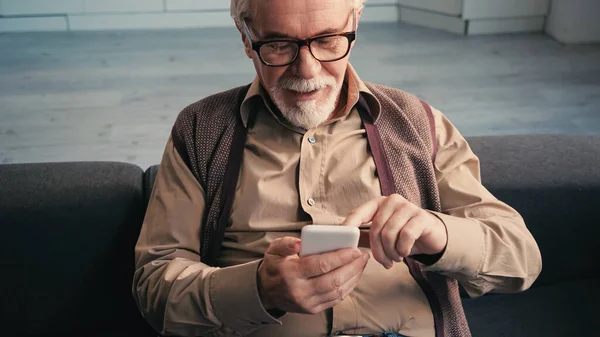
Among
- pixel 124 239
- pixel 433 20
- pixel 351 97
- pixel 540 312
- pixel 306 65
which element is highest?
pixel 306 65

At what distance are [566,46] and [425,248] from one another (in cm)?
415

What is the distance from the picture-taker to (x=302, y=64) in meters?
1.32

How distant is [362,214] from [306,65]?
0.33m

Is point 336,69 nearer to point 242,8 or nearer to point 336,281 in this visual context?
point 242,8

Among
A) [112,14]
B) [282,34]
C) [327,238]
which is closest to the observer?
[327,238]

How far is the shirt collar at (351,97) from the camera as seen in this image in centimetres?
147

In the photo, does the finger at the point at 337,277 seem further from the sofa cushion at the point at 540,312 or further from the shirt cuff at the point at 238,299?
the sofa cushion at the point at 540,312

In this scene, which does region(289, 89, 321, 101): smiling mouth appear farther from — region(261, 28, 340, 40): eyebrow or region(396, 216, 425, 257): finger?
region(396, 216, 425, 257): finger

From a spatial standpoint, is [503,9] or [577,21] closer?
[577,21]

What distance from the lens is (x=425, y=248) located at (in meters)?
1.22

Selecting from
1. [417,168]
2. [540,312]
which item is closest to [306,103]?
[417,168]

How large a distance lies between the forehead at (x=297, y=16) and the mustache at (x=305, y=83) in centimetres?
8

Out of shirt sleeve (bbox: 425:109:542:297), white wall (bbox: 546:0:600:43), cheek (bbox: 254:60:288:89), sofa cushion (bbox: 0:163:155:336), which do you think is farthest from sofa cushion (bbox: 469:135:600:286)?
white wall (bbox: 546:0:600:43)

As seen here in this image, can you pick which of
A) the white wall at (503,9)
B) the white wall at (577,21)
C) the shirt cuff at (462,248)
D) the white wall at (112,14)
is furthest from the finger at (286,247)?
the white wall at (112,14)
